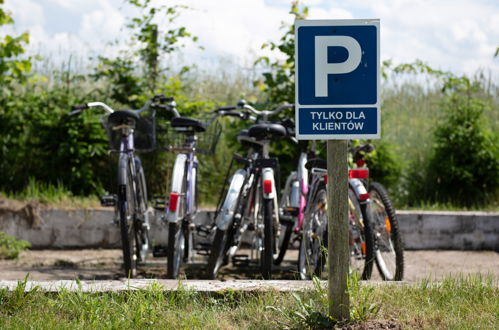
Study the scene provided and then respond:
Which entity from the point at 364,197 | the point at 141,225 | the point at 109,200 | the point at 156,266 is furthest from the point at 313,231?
the point at 109,200

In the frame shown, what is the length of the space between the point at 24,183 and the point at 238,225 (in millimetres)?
3579

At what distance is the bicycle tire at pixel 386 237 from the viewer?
540 cm

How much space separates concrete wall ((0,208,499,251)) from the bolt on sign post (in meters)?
3.85

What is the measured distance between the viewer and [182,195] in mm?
5891

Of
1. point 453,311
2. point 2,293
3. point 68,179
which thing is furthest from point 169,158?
point 453,311

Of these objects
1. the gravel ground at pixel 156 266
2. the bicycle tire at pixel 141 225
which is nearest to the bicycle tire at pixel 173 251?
the gravel ground at pixel 156 266

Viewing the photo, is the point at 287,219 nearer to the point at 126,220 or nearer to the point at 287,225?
the point at 287,225

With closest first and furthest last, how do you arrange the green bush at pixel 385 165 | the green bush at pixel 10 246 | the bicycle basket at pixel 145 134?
the bicycle basket at pixel 145 134 → the green bush at pixel 10 246 → the green bush at pixel 385 165

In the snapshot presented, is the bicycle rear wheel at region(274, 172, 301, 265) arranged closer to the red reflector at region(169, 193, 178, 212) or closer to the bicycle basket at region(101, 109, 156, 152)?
the red reflector at region(169, 193, 178, 212)

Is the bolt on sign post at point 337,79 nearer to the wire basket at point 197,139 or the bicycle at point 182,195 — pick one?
the bicycle at point 182,195

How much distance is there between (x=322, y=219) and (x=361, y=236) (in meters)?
0.31

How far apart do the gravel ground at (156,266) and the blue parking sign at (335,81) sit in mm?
2188

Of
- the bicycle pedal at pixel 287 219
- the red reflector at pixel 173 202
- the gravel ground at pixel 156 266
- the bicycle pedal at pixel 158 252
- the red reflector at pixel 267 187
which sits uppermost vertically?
the red reflector at pixel 267 187

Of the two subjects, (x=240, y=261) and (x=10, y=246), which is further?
(x=10, y=246)
